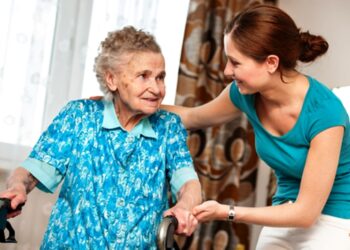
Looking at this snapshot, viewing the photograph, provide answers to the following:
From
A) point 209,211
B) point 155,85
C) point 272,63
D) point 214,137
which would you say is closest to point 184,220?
point 209,211

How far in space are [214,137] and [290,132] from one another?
4.74 ft

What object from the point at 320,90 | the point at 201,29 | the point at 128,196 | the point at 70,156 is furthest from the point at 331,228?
the point at 201,29

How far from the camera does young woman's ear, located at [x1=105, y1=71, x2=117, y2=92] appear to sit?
194 cm

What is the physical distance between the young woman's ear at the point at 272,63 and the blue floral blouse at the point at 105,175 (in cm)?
36

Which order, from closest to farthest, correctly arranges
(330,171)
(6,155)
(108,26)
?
(330,171)
(6,155)
(108,26)

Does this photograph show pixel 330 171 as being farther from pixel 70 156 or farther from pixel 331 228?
pixel 70 156

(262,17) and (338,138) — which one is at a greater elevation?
(262,17)

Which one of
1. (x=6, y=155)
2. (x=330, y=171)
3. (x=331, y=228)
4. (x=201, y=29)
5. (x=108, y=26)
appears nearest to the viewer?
(x=330, y=171)

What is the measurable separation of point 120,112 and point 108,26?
118 centimetres

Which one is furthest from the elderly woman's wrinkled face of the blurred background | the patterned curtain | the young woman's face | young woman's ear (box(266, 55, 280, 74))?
the patterned curtain

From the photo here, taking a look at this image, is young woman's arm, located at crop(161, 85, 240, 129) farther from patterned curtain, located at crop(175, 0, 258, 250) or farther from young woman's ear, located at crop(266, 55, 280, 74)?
patterned curtain, located at crop(175, 0, 258, 250)

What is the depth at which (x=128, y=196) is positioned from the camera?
183 centimetres

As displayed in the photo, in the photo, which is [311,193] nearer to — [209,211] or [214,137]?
[209,211]

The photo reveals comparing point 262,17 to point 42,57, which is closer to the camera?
point 262,17
